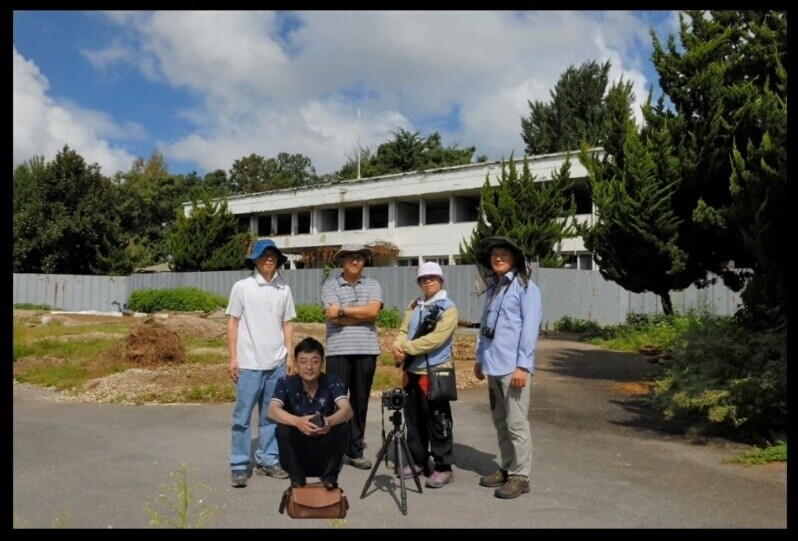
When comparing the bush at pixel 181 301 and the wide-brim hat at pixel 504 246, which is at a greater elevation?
the wide-brim hat at pixel 504 246

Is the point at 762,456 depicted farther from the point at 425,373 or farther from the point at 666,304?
the point at 666,304

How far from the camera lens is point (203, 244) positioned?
36625mm

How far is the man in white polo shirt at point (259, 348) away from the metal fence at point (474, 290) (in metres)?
12.2

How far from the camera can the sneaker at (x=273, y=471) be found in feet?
17.9

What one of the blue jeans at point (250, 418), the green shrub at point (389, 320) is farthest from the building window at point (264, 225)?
the blue jeans at point (250, 418)

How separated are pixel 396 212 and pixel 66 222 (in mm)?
18830

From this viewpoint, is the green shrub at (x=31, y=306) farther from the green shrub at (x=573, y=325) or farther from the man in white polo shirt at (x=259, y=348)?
the man in white polo shirt at (x=259, y=348)

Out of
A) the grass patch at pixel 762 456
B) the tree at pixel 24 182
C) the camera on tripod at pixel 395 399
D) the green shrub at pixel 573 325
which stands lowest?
the grass patch at pixel 762 456

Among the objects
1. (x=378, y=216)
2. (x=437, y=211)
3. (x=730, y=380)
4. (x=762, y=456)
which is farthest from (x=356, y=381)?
(x=378, y=216)

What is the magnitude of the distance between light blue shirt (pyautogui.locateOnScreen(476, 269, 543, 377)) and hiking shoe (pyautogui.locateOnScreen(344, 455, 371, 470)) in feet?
4.40

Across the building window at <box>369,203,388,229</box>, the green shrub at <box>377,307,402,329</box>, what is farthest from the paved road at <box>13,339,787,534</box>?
the building window at <box>369,203,388,229</box>

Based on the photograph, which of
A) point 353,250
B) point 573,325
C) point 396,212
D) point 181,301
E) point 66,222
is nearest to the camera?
point 353,250

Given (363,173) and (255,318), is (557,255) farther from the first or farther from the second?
(363,173)

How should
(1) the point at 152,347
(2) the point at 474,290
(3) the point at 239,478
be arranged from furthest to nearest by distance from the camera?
(2) the point at 474,290 < (1) the point at 152,347 < (3) the point at 239,478
